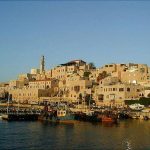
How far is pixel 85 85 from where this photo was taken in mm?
97062

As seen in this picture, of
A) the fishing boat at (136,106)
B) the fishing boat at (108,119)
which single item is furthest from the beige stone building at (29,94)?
the fishing boat at (108,119)

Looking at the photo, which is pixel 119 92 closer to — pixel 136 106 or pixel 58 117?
pixel 136 106

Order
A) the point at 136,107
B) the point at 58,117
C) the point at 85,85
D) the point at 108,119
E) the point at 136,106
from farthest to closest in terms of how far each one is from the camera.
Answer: the point at 85,85, the point at 136,106, the point at 136,107, the point at 58,117, the point at 108,119

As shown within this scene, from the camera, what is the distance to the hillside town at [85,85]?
8325 centimetres

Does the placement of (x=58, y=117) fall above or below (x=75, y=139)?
above

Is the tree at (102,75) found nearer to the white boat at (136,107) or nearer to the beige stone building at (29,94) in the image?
the beige stone building at (29,94)

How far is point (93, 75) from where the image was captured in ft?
354

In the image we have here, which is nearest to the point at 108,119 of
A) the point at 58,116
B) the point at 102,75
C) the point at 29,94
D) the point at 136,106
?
the point at 58,116

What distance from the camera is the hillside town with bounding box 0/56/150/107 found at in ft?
273

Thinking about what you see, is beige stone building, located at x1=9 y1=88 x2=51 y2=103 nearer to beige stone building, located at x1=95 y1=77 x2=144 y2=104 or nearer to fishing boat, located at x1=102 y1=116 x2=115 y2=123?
beige stone building, located at x1=95 y1=77 x2=144 y2=104

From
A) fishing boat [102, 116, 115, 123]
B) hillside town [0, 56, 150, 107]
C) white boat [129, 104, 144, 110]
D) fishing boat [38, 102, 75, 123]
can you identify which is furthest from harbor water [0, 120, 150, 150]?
hillside town [0, 56, 150, 107]

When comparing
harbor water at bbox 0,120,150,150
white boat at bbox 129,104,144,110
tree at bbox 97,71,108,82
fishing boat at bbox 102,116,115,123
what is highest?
tree at bbox 97,71,108,82

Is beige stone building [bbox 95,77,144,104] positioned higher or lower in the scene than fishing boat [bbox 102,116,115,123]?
higher

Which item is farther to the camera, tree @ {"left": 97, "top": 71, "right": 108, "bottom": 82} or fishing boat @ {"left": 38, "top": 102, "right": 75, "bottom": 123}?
tree @ {"left": 97, "top": 71, "right": 108, "bottom": 82}
